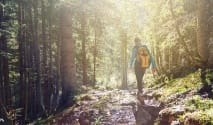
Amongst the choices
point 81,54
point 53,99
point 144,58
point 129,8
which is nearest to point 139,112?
point 144,58

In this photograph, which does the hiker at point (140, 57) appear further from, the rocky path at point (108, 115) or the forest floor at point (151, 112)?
the rocky path at point (108, 115)

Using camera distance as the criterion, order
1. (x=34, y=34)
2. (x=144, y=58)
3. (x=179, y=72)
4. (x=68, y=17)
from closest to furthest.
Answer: (x=144, y=58) < (x=68, y=17) < (x=34, y=34) < (x=179, y=72)

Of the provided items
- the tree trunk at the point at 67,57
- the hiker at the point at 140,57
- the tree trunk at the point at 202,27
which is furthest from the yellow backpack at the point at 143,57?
the tree trunk at the point at 67,57

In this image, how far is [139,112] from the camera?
10172 millimetres

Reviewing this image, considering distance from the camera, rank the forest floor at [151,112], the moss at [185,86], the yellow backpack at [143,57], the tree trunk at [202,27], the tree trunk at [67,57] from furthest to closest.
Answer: the tree trunk at [67,57], the tree trunk at [202,27], the moss at [185,86], the yellow backpack at [143,57], the forest floor at [151,112]

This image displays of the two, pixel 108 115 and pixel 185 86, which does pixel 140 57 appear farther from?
pixel 185 86

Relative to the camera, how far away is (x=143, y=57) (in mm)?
11797

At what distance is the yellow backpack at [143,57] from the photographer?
1175cm

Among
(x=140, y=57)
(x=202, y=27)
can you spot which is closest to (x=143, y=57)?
(x=140, y=57)

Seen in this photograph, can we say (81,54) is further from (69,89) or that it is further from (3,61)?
(69,89)

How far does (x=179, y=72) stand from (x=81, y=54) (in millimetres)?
13593

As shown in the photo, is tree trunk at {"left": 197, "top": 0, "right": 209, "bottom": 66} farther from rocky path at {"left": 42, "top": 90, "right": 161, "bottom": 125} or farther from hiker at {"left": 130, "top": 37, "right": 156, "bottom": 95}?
rocky path at {"left": 42, "top": 90, "right": 161, "bottom": 125}

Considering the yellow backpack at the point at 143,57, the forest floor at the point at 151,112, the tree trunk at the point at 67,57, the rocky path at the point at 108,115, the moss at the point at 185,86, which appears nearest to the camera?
the forest floor at the point at 151,112

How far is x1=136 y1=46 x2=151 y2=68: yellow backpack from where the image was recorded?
1175cm
